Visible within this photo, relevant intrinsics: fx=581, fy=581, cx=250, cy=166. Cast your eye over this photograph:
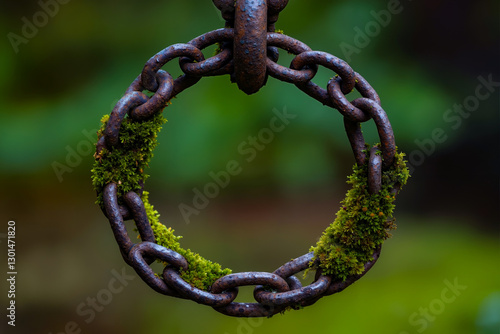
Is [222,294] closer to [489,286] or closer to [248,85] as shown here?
[248,85]

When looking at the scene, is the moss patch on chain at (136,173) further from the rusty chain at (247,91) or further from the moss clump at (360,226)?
the moss clump at (360,226)

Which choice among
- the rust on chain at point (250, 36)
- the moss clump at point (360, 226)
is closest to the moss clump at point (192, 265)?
the moss clump at point (360, 226)

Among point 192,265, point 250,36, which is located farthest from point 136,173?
point 250,36

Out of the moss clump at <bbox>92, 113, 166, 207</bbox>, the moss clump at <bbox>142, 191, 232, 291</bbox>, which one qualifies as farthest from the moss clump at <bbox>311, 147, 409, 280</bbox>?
the moss clump at <bbox>92, 113, 166, 207</bbox>

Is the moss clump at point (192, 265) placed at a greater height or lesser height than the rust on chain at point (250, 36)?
lesser

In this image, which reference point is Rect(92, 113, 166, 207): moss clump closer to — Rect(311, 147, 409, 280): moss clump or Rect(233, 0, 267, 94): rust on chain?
Rect(233, 0, 267, 94): rust on chain

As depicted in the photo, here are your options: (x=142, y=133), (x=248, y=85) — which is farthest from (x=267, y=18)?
(x=142, y=133)
